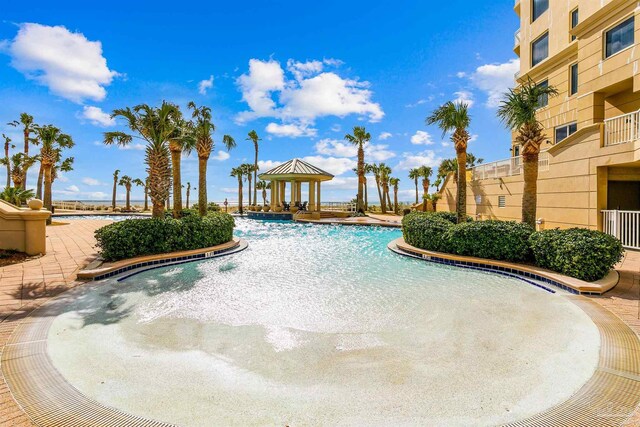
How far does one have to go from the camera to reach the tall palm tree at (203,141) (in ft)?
45.3

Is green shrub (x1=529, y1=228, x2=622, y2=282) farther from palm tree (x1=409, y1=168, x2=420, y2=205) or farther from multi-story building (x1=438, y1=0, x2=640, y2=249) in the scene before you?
palm tree (x1=409, y1=168, x2=420, y2=205)

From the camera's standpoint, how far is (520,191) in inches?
565

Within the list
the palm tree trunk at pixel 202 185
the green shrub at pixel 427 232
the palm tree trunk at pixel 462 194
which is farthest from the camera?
the palm tree trunk at pixel 202 185

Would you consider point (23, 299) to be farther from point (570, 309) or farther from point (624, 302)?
point (624, 302)

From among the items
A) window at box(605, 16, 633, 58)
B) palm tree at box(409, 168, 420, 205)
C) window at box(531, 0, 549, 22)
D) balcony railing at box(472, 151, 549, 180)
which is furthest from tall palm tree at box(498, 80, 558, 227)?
palm tree at box(409, 168, 420, 205)

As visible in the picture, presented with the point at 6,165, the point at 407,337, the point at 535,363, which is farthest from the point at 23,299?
the point at 6,165

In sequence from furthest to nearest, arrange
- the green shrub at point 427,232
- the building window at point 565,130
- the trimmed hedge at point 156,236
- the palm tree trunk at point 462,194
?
the building window at point 565,130, the palm tree trunk at point 462,194, the green shrub at point 427,232, the trimmed hedge at point 156,236

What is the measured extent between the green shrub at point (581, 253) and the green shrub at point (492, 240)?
68 centimetres

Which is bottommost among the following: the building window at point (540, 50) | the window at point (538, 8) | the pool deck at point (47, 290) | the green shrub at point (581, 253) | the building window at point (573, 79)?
the pool deck at point (47, 290)

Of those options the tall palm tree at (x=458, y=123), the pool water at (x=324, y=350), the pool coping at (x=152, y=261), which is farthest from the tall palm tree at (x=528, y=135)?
the pool coping at (x=152, y=261)

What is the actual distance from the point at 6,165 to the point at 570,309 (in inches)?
1742

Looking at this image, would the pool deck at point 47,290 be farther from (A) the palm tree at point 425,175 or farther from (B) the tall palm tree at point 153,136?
(A) the palm tree at point 425,175

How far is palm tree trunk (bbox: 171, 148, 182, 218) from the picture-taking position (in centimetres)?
1302

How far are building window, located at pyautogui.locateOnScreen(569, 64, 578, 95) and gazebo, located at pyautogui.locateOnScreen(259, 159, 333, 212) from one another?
1762 cm
